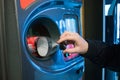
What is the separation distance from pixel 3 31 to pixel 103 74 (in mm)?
1197

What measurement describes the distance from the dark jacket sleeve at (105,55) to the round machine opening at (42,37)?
21 cm

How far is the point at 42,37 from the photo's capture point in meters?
1.38

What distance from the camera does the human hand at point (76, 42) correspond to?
1182mm

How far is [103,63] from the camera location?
1.36 meters

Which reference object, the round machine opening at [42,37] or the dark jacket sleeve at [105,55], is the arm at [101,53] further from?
the round machine opening at [42,37]

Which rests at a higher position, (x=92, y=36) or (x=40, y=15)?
(x=40, y=15)

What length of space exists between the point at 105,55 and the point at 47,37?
34 cm


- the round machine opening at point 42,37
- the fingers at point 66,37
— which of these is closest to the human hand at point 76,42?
the fingers at point 66,37

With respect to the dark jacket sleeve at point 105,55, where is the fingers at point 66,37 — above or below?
above

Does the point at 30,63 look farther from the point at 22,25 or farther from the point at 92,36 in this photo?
the point at 92,36

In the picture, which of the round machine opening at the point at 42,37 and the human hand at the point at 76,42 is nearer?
the human hand at the point at 76,42

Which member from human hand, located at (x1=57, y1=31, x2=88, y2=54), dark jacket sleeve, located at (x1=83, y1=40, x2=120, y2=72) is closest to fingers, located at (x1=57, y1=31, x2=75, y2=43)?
human hand, located at (x1=57, y1=31, x2=88, y2=54)

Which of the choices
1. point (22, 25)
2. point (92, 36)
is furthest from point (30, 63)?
point (92, 36)

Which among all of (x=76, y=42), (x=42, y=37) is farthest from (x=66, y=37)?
(x=42, y=37)
